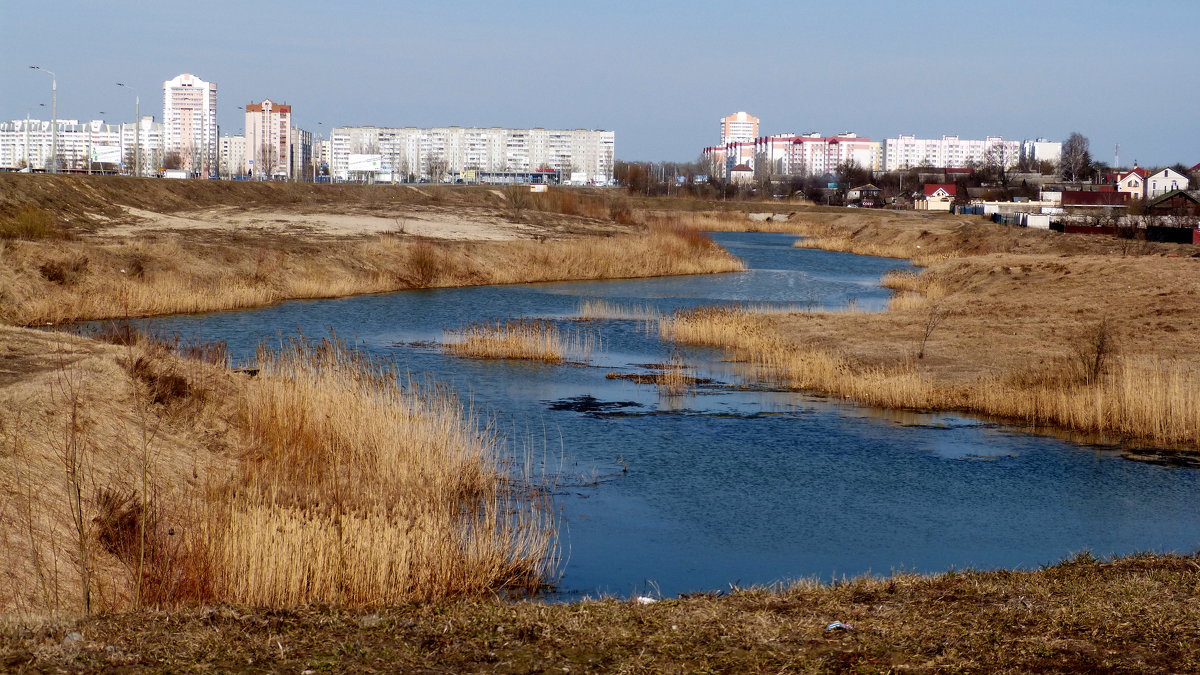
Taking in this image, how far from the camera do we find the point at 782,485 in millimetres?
14922

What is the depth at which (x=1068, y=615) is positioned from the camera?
7.76 meters

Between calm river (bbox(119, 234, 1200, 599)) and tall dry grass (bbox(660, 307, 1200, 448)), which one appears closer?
calm river (bbox(119, 234, 1200, 599))

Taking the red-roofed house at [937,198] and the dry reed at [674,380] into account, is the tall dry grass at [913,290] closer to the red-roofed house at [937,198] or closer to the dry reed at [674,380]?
the dry reed at [674,380]

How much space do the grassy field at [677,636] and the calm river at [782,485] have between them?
98.4 inches

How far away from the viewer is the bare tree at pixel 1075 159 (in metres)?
148

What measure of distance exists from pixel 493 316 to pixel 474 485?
793 inches

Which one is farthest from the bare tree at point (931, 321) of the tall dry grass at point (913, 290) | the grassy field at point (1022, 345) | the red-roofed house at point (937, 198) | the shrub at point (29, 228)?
the red-roofed house at point (937, 198)

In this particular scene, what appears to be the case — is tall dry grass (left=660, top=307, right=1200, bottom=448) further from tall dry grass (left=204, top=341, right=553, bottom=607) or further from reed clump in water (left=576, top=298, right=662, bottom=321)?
tall dry grass (left=204, top=341, right=553, bottom=607)

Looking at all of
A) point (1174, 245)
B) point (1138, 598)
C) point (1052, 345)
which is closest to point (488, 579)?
point (1138, 598)

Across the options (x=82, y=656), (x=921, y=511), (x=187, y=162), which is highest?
A: (x=187, y=162)

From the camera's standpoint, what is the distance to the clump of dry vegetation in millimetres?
8852

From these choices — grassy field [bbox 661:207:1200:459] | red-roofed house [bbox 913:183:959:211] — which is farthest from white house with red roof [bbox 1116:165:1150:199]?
grassy field [bbox 661:207:1200:459]

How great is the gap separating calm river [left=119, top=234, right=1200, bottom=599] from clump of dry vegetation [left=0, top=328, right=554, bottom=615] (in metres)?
1.05

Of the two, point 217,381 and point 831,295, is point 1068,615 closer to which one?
point 217,381
